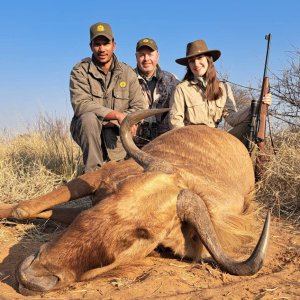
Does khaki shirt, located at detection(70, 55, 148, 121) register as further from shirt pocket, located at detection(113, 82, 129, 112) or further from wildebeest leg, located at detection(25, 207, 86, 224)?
wildebeest leg, located at detection(25, 207, 86, 224)

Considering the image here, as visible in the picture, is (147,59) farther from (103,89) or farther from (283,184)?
(283,184)

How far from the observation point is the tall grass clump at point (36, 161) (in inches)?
218

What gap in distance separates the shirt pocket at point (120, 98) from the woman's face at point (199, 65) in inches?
38.6

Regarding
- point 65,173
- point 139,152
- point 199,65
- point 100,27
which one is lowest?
point 65,173

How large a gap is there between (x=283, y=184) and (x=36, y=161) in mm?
3698

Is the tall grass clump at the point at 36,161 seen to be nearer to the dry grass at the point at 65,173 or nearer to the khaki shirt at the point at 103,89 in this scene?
the dry grass at the point at 65,173

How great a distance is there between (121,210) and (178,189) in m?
0.54

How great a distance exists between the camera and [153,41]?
7.05 metres

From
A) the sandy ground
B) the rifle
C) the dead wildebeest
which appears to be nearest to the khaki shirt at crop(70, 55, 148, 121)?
the rifle

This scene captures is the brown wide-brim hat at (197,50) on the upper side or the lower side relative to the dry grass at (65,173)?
upper

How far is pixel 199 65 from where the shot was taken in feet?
20.4

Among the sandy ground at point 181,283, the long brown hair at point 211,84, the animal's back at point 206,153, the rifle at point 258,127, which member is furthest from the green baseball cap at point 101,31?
the sandy ground at point 181,283

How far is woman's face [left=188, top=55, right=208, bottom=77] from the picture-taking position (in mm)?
6199

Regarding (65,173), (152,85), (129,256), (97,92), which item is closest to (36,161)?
(65,173)
